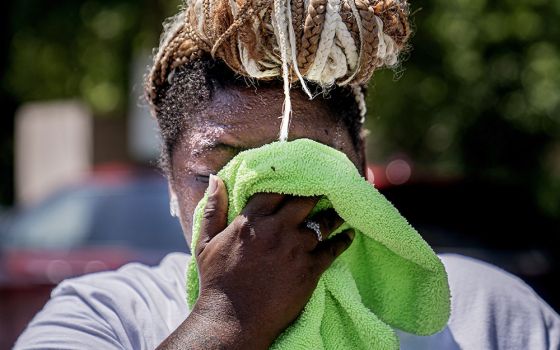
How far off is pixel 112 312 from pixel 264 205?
50cm

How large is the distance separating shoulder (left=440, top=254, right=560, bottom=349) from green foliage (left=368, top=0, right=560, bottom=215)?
32.2 feet

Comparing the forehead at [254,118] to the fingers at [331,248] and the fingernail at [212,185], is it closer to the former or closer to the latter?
the fingernail at [212,185]

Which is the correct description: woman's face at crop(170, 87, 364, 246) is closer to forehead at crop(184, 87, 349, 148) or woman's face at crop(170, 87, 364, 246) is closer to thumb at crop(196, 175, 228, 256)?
forehead at crop(184, 87, 349, 148)

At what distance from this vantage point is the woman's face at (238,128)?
77.5 inches

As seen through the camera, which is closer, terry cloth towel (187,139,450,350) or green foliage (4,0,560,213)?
terry cloth towel (187,139,450,350)

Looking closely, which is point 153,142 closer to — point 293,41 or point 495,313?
point 495,313

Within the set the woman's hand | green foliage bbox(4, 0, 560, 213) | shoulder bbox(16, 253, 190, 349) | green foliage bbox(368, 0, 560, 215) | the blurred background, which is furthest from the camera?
green foliage bbox(368, 0, 560, 215)

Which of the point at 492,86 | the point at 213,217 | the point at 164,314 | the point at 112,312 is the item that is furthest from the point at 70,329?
the point at 492,86

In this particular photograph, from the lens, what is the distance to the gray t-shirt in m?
1.96

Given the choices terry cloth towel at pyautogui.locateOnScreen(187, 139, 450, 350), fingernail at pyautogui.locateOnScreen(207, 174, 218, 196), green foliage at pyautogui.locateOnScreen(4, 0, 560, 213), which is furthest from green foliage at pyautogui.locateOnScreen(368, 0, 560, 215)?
fingernail at pyautogui.locateOnScreen(207, 174, 218, 196)

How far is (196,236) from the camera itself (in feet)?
5.96

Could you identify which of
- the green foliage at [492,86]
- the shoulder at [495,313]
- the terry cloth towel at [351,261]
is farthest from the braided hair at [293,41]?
the green foliage at [492,86]

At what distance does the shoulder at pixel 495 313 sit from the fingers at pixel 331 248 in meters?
0.42

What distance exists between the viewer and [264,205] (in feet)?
5.69
